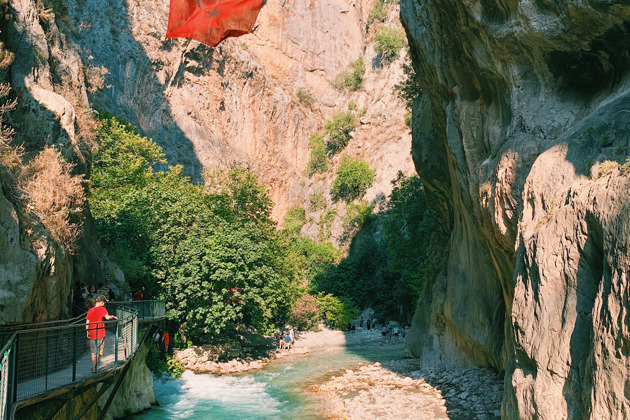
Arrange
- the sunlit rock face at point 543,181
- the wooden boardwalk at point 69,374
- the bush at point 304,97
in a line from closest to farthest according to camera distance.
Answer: the sunlit rock face at point 543,181, the wooden boardwalk at point 69,374, the bush at point 304,97

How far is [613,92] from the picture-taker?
11008mm

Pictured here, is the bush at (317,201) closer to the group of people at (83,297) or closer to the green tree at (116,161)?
the green tree at (116,161)

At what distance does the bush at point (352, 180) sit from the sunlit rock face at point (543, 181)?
3856 cm

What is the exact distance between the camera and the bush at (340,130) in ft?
211

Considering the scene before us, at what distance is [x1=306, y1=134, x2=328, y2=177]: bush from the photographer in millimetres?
64875

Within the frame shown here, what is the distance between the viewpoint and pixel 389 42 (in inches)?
2542

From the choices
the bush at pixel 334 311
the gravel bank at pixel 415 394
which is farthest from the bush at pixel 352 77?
the gravel bank at pixel 415 394

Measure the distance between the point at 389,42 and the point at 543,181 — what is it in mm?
57639

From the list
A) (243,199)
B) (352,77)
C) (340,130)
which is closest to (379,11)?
(352,77)

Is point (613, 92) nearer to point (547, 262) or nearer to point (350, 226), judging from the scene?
point (547, 262)

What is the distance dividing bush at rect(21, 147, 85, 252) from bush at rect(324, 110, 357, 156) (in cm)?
5016

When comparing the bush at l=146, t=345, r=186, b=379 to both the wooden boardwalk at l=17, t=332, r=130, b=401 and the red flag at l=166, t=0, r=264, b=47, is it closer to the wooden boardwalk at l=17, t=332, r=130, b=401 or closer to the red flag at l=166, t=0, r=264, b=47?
the wooden boardwalk at l=17, t=332, r=130, b=401

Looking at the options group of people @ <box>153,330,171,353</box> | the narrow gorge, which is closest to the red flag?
the narrow gorge

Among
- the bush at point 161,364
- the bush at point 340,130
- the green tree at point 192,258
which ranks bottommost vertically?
the bush at point 161,364
